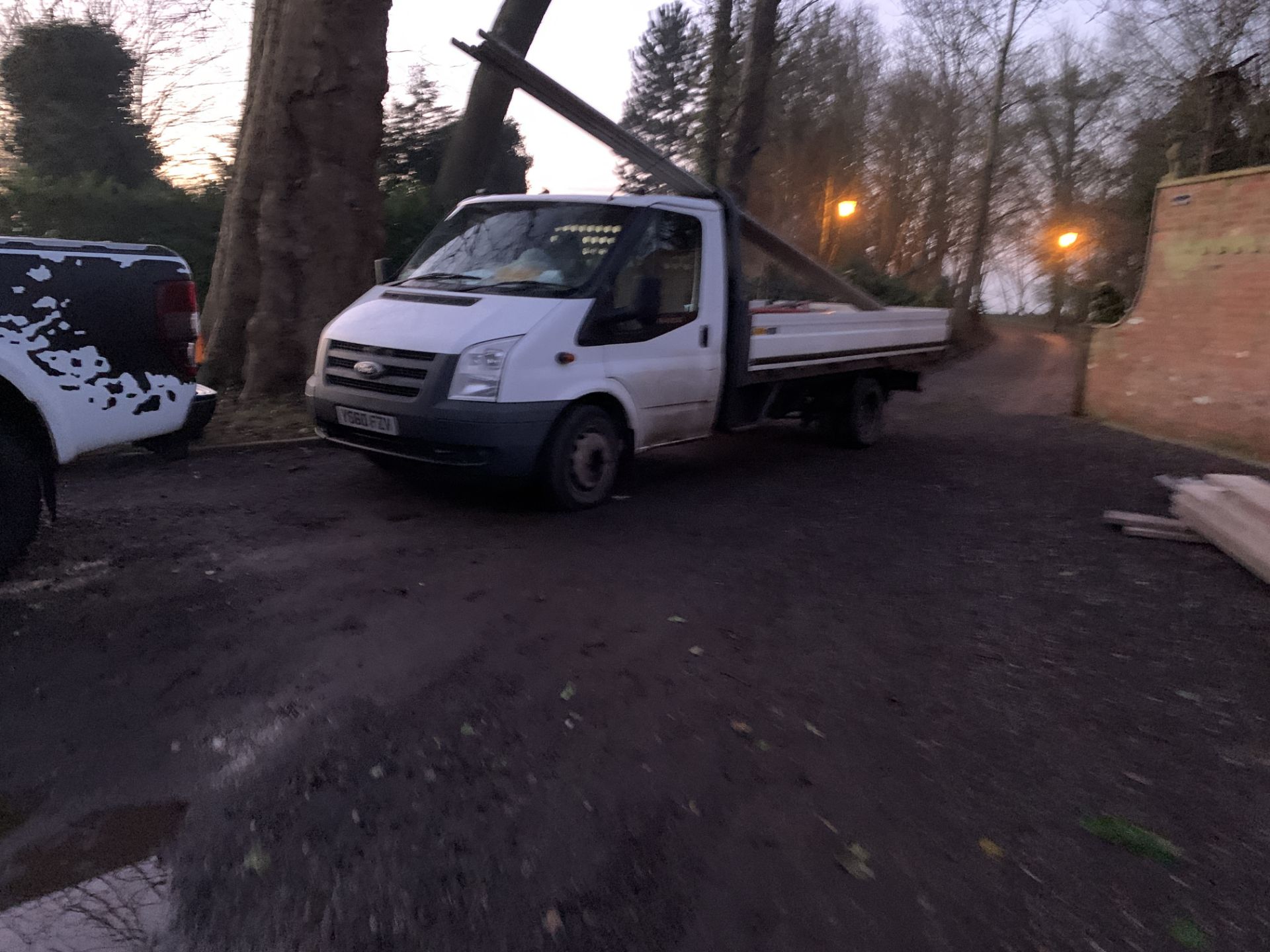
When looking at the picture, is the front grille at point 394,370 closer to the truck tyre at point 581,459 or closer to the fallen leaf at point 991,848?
the truck tyre at point 581,459

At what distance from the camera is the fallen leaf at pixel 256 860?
2631 millimetres

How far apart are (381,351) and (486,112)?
12.3 m

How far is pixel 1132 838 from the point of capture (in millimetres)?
2904

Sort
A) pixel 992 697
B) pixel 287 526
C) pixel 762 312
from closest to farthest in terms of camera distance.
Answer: pixel 992 697 → pixel 287 526 → pixel 762 312

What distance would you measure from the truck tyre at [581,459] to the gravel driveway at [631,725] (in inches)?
7.3

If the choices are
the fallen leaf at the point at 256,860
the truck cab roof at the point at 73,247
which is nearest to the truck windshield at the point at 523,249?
the truck cab roof at the point at 73,247

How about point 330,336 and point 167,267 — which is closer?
point 167,267

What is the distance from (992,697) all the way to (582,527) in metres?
2.96

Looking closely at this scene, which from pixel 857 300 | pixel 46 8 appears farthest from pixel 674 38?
pixel 857 300

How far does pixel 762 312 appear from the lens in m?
8.55

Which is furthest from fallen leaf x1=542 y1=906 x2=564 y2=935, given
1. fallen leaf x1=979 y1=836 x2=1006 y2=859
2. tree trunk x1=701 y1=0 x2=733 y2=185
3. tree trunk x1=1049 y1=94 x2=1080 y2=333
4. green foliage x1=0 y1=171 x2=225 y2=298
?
tree trunk x1=1049 y1=94 x2=1080 y2=333

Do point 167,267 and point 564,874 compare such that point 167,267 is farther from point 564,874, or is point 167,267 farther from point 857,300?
point 857,300

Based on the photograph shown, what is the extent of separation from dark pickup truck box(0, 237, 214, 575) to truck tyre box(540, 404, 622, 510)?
7.41ft

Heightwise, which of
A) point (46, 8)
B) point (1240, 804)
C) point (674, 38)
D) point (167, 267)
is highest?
point (674, 38)
